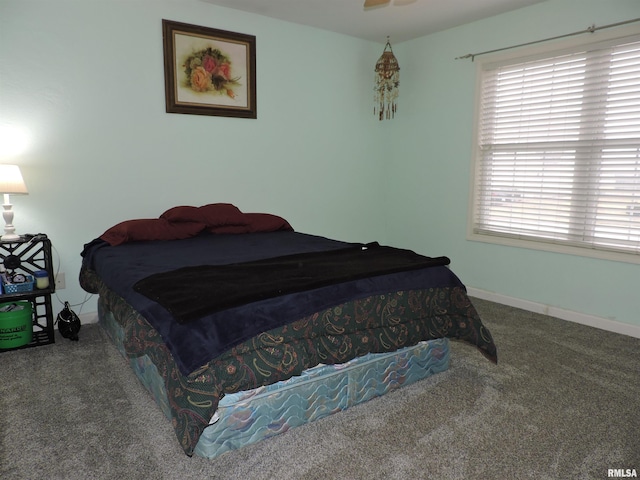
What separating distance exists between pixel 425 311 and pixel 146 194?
2.28 m

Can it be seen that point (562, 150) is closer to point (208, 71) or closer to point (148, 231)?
point (208, 71)

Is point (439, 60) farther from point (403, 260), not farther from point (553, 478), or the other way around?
point (553, 478)

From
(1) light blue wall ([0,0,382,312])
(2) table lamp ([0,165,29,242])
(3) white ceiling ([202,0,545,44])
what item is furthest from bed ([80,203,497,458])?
(3) white ceiling ([202,0,545,44])

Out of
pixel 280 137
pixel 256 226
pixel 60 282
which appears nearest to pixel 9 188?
pixel 60 282

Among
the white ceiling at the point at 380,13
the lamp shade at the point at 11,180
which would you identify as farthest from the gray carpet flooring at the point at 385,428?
the white ceiling at the point at 380,13

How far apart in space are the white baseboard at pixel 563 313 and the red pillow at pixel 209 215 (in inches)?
87.4

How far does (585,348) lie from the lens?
114 inches

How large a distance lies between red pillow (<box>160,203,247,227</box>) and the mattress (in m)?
1.17

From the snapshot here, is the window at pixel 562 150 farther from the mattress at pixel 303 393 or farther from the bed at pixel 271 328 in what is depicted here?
the mattress at pixel 303 393

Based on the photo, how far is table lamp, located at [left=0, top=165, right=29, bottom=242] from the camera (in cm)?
263

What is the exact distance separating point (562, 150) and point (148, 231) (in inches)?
121

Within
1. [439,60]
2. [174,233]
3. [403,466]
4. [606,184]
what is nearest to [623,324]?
[606,184]

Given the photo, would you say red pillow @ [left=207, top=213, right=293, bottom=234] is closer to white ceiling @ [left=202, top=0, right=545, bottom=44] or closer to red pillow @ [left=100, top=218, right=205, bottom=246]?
red pillow @ [left=100, top=218, right=205, bottom=246]

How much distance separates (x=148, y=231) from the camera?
3070mm
